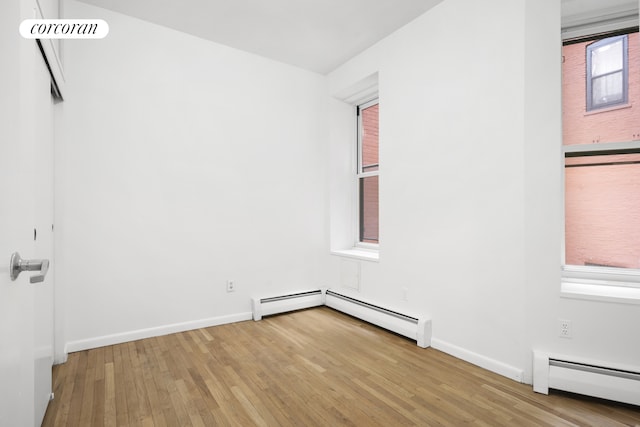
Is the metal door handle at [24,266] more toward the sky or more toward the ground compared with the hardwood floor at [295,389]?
more toward the sky

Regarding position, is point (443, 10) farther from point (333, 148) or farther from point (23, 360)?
point (23, 360)

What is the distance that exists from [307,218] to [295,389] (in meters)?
2.28

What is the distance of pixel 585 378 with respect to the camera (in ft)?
6.48

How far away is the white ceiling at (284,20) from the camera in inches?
111

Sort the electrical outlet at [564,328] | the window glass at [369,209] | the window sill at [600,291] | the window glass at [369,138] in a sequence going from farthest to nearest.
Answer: the window glass at [369,138] → the window glass at [369,209] → the electrical outlet at [564,328] → the window sill at [600,291]

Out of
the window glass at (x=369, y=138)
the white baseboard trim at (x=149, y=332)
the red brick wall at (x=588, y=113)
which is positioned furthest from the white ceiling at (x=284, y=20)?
the white baseboard trim at (x=149, y=332)

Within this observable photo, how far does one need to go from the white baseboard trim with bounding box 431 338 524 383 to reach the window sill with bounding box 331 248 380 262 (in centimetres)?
106

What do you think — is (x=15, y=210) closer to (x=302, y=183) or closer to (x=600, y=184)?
(x=302, y=183)

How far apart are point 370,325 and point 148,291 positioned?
7.35 ft

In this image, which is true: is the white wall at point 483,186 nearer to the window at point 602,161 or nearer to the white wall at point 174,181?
the window at point 602,161

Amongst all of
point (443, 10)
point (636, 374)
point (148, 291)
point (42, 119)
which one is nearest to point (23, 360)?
point (42, 119)

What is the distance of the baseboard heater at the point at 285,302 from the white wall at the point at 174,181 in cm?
12

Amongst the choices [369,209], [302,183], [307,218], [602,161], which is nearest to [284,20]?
[302,183]

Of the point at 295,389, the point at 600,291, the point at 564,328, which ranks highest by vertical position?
the point at 600,291
